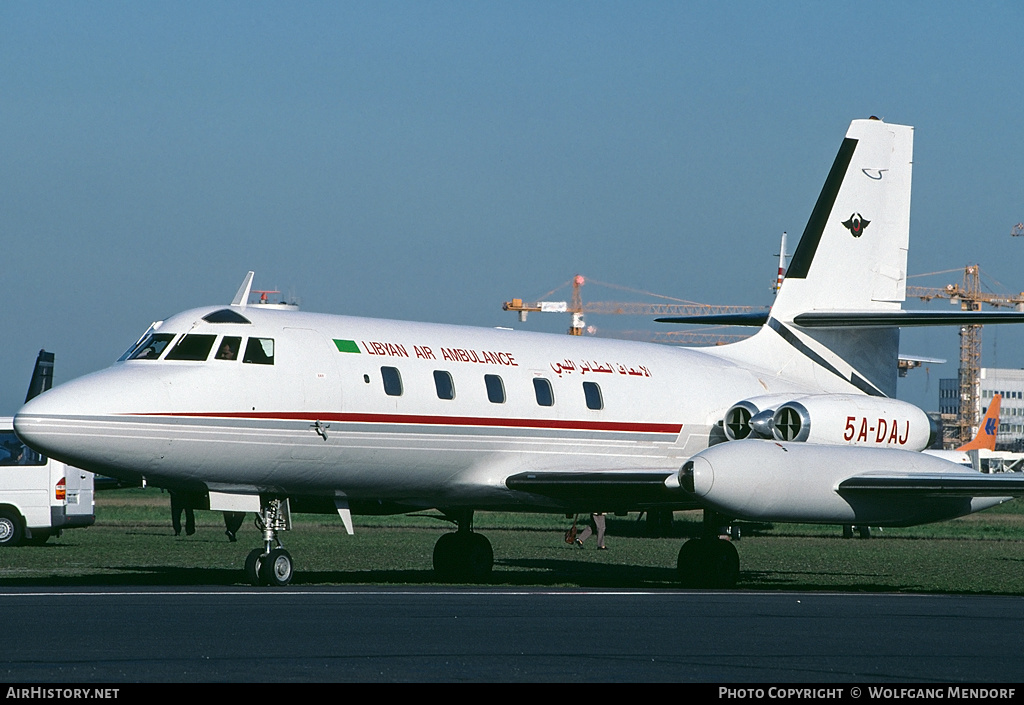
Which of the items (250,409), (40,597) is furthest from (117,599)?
(250,409)

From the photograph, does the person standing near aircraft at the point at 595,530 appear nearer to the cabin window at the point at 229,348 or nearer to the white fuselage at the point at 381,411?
the white fuselage at the point at 381,411

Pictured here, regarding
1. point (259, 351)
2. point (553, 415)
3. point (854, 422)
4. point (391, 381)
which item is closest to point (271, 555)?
point (259, 351)

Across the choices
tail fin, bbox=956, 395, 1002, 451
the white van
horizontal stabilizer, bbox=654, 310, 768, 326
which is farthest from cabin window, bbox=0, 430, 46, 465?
tail fin, bbox=956, 395, 1002, 451

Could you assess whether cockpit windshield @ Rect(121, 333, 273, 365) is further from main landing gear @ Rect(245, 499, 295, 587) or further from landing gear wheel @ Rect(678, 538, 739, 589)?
landing gear wheel @ Rect(678, 538, 739, 589)

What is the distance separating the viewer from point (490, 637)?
11.3 meters

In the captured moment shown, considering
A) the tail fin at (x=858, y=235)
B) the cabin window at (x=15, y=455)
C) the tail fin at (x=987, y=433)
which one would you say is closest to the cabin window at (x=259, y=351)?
the tail fin at (x=858, y=235)

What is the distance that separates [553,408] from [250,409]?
505cm

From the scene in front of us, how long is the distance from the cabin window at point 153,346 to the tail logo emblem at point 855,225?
12.3 meters

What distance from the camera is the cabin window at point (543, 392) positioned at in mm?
20531

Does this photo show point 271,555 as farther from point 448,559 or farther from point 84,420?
point 448,559

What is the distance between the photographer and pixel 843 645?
1122cm

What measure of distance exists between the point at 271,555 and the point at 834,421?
8.86 metres

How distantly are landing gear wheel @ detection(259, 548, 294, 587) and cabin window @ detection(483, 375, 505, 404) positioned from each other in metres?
3.85

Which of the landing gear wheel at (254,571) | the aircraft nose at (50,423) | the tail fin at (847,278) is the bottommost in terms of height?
the landing gear wheel at (254,571)
